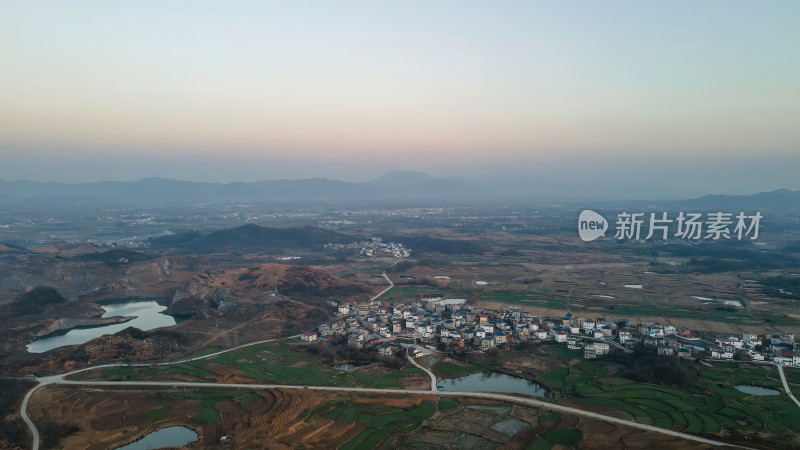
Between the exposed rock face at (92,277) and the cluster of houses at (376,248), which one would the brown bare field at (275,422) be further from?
the cluster of houses at (376,248)

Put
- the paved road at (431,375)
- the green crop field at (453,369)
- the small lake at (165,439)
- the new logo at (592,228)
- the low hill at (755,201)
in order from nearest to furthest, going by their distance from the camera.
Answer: the small lake at (165,439) < the paved road at (431,375) < the green crop field at (453,369) < the new logo at (592,228) < the low hill at (755,201)

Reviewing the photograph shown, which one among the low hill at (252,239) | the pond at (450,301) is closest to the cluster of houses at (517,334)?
the pond at (450,301)

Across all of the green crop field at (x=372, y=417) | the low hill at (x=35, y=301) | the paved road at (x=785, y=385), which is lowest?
the low hill at (x=35, y=301)

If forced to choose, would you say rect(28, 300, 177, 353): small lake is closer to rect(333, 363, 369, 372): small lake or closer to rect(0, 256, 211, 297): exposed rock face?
rect(0, 256, 211, 297): exposed rock face

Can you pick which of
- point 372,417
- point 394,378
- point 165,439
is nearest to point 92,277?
point 165,439

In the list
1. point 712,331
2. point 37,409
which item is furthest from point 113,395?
point 712,331

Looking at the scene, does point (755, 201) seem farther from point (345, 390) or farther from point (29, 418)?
point (29, 418)

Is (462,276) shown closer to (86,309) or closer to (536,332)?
(536,332)
